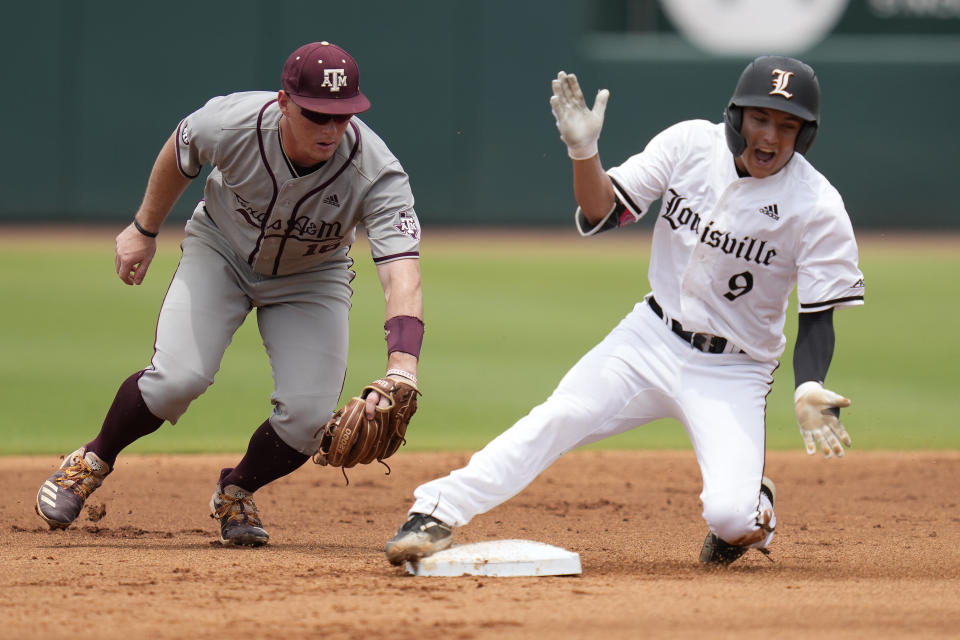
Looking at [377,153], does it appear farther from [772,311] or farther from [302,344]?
[772,311]

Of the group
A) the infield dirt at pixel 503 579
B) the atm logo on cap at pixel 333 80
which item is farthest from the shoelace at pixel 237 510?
the atm logo on cap at pixel 333 80

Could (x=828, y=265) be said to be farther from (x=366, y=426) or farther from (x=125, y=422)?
(x=125, y=422)

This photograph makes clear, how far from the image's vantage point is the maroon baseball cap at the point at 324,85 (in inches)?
168

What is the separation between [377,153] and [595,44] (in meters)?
11.9

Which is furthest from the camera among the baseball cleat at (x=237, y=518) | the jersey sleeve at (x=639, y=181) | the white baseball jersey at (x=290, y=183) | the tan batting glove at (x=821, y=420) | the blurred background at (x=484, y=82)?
the blurred background at (x=484, y=82)

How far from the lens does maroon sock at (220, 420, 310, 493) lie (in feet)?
15.8

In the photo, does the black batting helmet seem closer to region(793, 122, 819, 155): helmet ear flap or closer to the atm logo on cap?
region(793, 122, 819, 155): helmet ear flap

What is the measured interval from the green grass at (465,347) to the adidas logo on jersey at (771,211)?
3.25 meters

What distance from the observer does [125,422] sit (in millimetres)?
4688

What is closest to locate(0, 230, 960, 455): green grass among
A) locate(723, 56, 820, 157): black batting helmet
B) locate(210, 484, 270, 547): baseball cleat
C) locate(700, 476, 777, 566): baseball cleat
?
locate(210, 484, 270, 547): baseball cleat

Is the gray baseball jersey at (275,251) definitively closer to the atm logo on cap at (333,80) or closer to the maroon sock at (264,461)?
the maroon sock at (264,461)

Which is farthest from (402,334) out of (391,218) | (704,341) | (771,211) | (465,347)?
(465,347)

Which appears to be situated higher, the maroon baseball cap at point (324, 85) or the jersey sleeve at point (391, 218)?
the maroon baseball cap at point (324, 85)

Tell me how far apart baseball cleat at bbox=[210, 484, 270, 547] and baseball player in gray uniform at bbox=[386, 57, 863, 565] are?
2.96 ft
